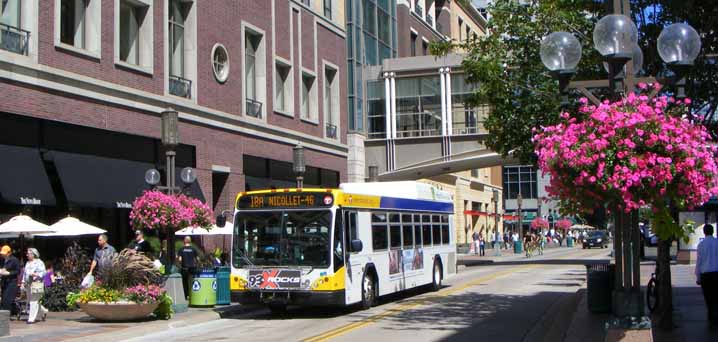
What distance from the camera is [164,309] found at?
58.1ft

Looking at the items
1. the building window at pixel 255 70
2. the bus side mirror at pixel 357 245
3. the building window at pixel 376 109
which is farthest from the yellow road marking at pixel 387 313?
the building window at pixel 376 109

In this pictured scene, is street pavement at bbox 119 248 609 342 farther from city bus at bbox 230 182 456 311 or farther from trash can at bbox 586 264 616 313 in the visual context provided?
trash can at bbox 586 264 616 313

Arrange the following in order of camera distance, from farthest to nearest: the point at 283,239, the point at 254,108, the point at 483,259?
the point at 483,259 < the point at 254,108 < the point at 283,239

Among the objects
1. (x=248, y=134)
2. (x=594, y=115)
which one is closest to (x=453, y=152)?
(x=248, y=134)

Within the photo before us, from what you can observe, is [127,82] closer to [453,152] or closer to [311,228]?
[311,228]

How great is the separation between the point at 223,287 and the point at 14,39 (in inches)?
323

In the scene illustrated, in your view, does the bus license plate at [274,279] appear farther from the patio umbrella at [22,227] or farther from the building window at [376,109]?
the building window at [376,109]

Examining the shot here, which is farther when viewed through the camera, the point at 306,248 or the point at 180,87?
the point at 180,87

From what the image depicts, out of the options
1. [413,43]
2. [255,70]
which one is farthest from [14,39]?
[413,43]

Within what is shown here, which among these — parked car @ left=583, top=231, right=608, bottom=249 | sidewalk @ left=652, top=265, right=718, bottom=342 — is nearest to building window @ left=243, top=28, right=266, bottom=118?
sidewalk @ left=652, top=265, right=718, bottom=342

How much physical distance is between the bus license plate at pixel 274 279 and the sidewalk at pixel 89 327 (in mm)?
1425

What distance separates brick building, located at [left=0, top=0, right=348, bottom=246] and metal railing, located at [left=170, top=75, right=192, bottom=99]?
0.03 metres

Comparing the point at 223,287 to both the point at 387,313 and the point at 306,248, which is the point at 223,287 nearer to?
the point at 306,248

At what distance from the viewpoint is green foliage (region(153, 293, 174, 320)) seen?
57.8ft
